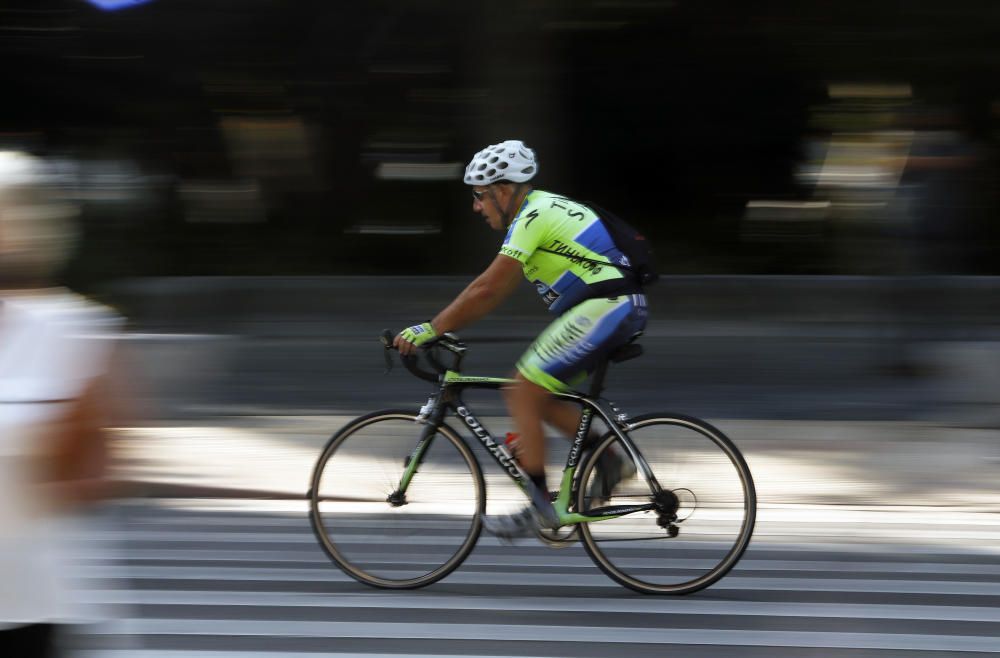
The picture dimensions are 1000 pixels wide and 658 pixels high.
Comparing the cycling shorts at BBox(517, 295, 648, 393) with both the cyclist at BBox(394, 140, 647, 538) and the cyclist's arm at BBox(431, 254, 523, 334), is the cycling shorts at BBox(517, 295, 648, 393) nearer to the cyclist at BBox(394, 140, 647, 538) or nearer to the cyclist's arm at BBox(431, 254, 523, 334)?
the cyclist at BBox(394, 140, 647, 538)

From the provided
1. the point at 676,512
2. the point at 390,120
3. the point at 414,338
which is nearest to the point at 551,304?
the point at 414,338

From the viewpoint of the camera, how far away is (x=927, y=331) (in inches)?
454

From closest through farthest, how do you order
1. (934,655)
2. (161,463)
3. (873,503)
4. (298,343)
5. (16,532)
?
(16,532) < (934,655) < (873,503) < (161,463) < (298,343)

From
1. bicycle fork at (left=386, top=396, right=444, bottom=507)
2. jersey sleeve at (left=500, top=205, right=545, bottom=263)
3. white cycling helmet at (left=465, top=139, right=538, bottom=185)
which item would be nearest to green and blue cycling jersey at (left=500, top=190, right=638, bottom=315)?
jersey sleeve at (left=500, top=205, right=545, bottom=263)

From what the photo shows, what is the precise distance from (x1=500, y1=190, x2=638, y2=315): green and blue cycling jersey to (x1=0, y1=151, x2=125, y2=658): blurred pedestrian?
2686mm

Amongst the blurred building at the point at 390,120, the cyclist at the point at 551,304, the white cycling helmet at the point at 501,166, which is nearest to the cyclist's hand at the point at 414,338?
the cyclist at the point at 551,304

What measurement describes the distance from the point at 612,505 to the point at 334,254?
1039cm

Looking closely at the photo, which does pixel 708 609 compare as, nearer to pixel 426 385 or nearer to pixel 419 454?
pixel 419 454

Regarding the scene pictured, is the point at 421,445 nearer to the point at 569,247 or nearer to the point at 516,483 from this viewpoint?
the point at 516,483

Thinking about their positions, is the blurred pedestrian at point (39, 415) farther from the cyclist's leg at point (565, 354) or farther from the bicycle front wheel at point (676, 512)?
the bicycle front wheel at point (676, 512)

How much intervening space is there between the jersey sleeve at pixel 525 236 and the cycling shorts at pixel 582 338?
281 mm

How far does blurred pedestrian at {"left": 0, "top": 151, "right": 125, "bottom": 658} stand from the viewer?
272cm

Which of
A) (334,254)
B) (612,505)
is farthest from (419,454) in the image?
(334,254)

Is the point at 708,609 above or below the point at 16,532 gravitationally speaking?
below
